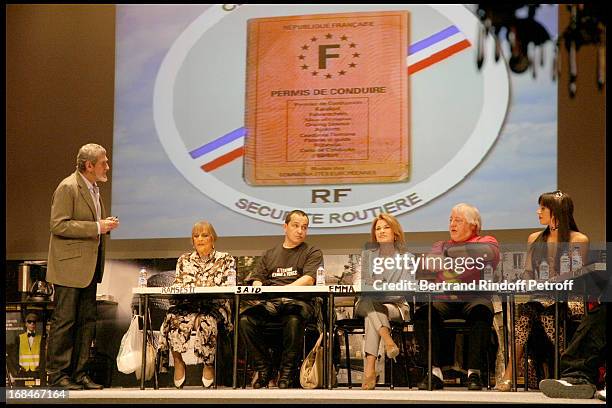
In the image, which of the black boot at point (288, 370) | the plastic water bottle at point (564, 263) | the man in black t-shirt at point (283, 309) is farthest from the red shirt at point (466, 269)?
the black boot at point (288, 370)

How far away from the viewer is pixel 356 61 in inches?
245

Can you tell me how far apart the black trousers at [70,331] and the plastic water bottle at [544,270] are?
2.47 metres

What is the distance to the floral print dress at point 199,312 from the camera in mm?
5496

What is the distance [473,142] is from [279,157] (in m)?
1.32

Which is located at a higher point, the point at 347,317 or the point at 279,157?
the point at 279,157

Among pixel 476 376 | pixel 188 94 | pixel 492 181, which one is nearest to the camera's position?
pixel 476 376

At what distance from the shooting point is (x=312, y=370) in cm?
516

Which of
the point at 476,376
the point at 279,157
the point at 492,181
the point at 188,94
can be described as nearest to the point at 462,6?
the point at 492,181

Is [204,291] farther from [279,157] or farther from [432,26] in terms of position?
[432,26]

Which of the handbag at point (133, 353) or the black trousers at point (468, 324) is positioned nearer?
the black trousers at point (468, 324)

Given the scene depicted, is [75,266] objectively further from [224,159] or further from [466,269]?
[466,269]

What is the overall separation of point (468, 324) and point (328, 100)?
1989 mm

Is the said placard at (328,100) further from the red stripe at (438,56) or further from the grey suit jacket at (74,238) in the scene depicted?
the grey suit jacket at (74,238)

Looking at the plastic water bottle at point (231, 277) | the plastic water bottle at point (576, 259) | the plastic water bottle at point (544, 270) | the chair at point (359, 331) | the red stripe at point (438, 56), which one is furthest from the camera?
the red stripe at point (438, 56)
